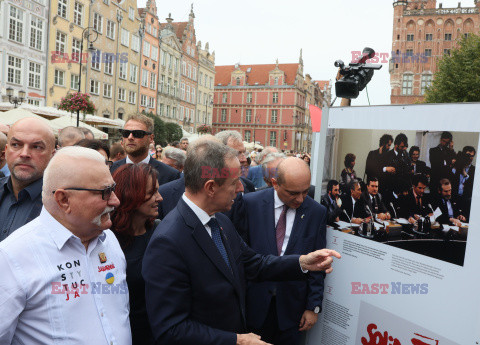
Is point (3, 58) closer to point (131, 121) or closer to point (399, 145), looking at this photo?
point (131, 121)

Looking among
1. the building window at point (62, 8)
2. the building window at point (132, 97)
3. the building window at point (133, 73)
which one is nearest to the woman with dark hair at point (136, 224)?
the building window at point (62, 8)

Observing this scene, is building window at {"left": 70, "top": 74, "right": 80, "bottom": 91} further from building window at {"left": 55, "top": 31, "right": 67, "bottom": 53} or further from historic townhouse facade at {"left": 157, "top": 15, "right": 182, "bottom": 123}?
historic townhouse facade at {"left": 157, "top": 15, "right": 182, "bottom": 123}

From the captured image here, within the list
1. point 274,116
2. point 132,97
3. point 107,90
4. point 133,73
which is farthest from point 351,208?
point 274,116

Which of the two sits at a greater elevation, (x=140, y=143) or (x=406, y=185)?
(x=140, y=143)

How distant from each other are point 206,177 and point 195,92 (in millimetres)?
56102

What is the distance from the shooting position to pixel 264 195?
360 cm

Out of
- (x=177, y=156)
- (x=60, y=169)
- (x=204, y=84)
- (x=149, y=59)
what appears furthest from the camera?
(x=204, y=84)

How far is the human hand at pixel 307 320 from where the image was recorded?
10.6ft

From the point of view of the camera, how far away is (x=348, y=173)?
3.13 m

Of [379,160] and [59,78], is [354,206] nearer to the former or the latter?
[379,160]

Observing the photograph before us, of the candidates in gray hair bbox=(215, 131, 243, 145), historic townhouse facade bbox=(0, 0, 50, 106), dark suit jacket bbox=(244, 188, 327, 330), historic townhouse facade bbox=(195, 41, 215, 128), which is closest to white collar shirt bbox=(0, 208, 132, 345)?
dark suit jacket bbox=(244, 188, 327, 330)

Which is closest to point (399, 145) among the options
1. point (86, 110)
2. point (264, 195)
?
point (264, 195)

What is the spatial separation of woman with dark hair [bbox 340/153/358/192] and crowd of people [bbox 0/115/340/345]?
0.30 metres

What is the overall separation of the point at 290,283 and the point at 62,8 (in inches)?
1197
